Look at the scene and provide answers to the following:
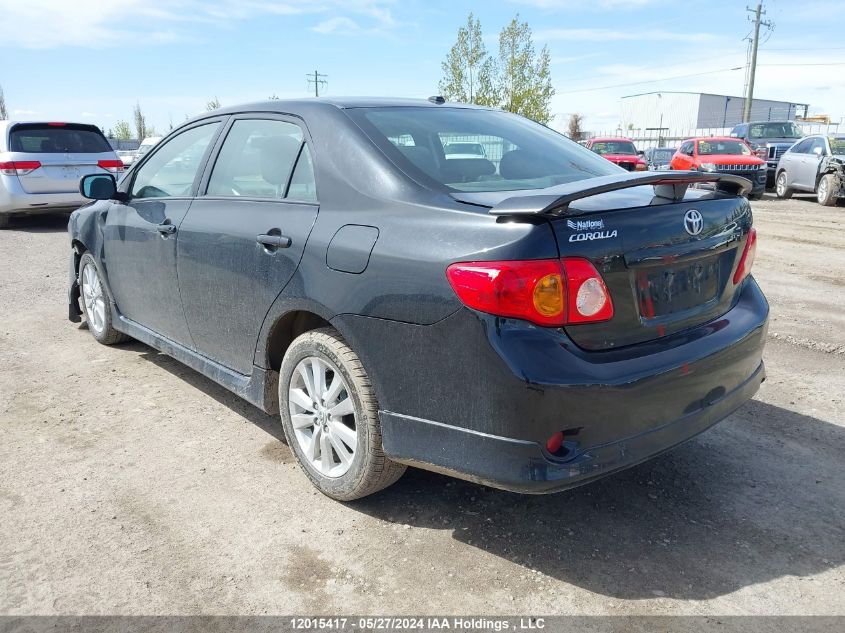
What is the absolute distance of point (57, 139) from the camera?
37.1ft

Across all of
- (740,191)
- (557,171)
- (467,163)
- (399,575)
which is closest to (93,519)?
(399,575)

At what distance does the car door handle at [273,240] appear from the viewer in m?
3.06

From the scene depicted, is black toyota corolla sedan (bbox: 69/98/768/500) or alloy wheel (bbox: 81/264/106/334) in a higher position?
black toyota corolla sedan (bbox: 69/98/768/500)

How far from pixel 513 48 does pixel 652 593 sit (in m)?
36.3

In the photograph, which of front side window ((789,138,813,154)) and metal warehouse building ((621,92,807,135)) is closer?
front side window ((789,138,813,154))

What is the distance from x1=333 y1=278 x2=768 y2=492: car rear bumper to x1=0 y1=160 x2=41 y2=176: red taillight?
10.2 meters

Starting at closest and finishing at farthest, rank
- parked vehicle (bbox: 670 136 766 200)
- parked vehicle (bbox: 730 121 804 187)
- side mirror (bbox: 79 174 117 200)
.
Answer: side mirror (bbox: 79 174 117 200) → parked vehicle (bbox: 670 136 766 200) → parked vehicle (bbox: 730 121 804 187)

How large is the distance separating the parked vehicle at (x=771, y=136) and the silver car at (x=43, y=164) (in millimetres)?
17919

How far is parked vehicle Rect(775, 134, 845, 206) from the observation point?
15.7 m

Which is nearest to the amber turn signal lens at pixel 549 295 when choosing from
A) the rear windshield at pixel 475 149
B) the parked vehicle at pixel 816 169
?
the rear windshield at pixel 475 149

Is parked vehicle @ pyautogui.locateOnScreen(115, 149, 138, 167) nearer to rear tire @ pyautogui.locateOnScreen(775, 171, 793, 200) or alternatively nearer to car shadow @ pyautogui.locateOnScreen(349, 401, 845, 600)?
car shadow @ pyautogui.locateOnScreen(349, 401, 845, 600)

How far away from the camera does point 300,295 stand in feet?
9.70

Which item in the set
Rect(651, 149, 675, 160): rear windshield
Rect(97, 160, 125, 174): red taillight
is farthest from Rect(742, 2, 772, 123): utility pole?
Rect(97, 160, 125, 174): red taillight

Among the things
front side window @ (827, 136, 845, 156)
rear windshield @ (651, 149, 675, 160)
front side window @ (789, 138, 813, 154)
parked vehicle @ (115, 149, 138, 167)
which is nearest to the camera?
front side window @ (827, 136, 845, 156)
